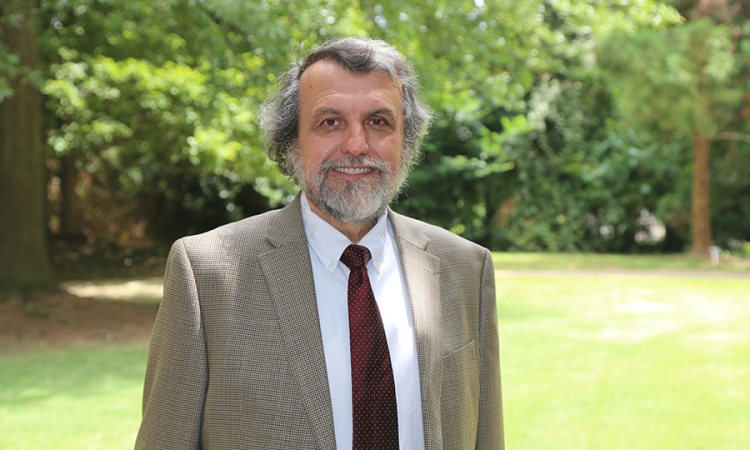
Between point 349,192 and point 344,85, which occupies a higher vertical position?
point 344,85

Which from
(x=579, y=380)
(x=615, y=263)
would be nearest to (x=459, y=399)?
(x=579, y=380)

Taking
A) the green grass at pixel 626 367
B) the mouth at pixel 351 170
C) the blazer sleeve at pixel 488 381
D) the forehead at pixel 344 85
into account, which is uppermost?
the forehead at pixel 344 85

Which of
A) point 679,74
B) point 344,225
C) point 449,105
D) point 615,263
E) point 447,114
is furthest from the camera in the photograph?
point 447,114

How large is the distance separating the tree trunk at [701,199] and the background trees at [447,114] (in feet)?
0.17

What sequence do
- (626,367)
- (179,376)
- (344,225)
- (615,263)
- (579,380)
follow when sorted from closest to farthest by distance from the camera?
(179,376) < (344,225) < (579,380) < (626,367) < (615,263)

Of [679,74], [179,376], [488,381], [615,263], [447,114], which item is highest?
[679,74]

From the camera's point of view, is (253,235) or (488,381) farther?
(488,381)

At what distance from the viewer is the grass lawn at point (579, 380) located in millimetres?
5648

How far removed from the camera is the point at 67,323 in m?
9.66

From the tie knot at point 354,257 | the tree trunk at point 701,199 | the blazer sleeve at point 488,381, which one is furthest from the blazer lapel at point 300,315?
the tree trunk at point 701,199

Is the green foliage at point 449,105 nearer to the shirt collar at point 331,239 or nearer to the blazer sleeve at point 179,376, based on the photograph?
the shirt collar at point 331,239

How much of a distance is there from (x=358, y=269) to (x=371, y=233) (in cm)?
12

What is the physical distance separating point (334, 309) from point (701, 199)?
1756cm

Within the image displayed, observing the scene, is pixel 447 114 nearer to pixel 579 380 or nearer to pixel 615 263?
pixel 615 263
